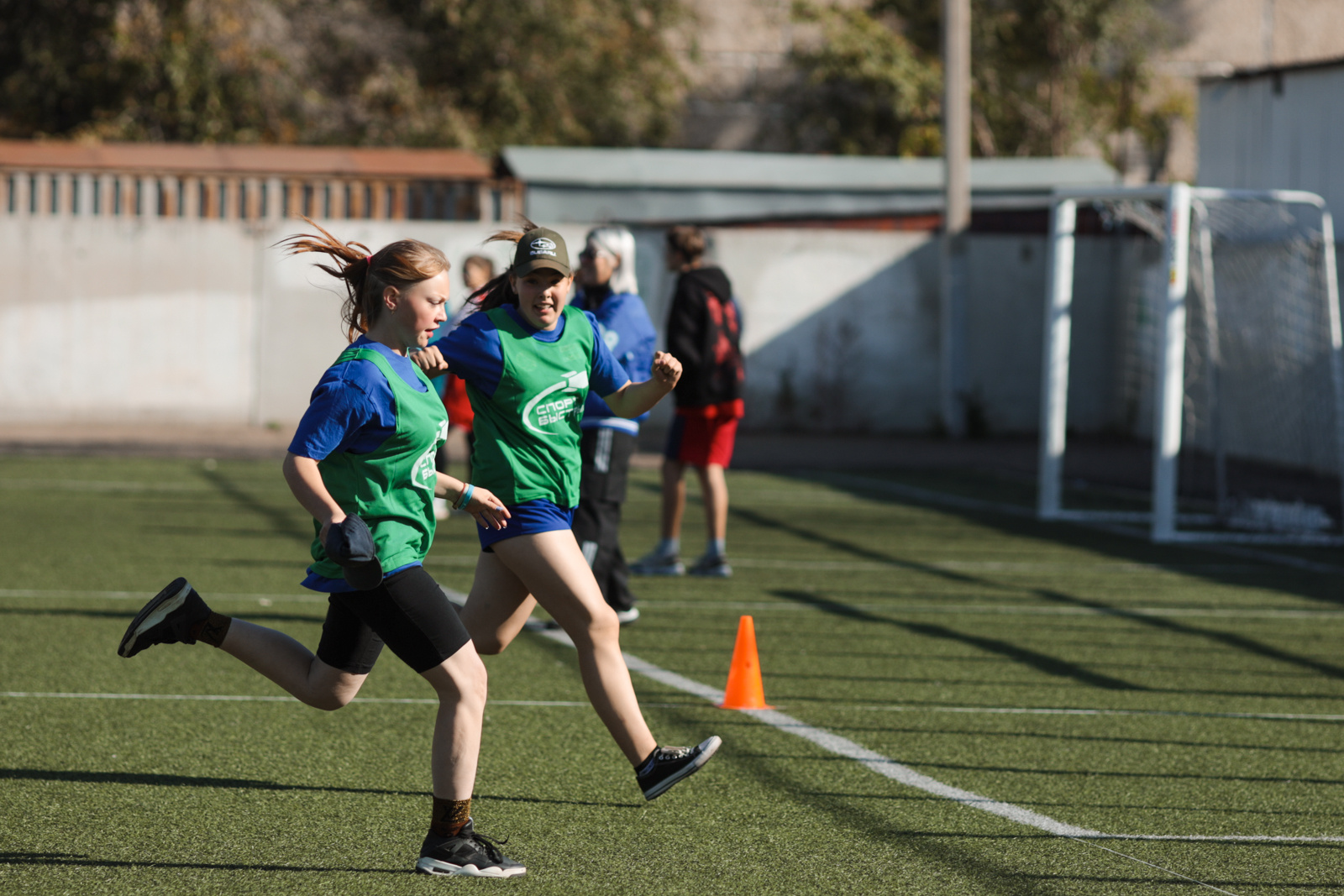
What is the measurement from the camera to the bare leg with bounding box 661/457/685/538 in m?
9.41

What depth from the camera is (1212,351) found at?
12.4 metres

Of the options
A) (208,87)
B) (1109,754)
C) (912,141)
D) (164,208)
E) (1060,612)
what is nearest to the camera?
(1109,754)

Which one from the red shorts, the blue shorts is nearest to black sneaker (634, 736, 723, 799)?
the blue shorts

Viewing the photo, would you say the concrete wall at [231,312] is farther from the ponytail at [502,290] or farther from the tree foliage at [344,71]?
the ponytail at [502,290]

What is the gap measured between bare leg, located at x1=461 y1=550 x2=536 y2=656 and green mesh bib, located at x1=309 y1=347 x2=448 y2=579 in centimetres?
91

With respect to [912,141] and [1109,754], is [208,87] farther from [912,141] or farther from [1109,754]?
[1109,754]

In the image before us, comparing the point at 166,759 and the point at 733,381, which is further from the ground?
the point at 733,381

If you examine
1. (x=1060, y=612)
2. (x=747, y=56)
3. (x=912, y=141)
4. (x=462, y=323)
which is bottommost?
(x=1060, y=612)

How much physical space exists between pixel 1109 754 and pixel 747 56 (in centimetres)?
3158

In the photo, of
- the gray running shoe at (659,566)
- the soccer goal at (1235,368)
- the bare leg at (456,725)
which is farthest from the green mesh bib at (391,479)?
the soccer goal at (1235,368)

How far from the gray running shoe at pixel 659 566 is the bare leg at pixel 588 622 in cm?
499

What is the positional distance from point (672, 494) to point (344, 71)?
21909 millimetres

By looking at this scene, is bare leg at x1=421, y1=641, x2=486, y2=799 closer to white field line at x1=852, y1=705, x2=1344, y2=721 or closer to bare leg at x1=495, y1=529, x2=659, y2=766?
bare leg at x1=495, y1=529, x2=659, y2=766

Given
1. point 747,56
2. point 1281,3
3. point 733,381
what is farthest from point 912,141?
point 733,381
